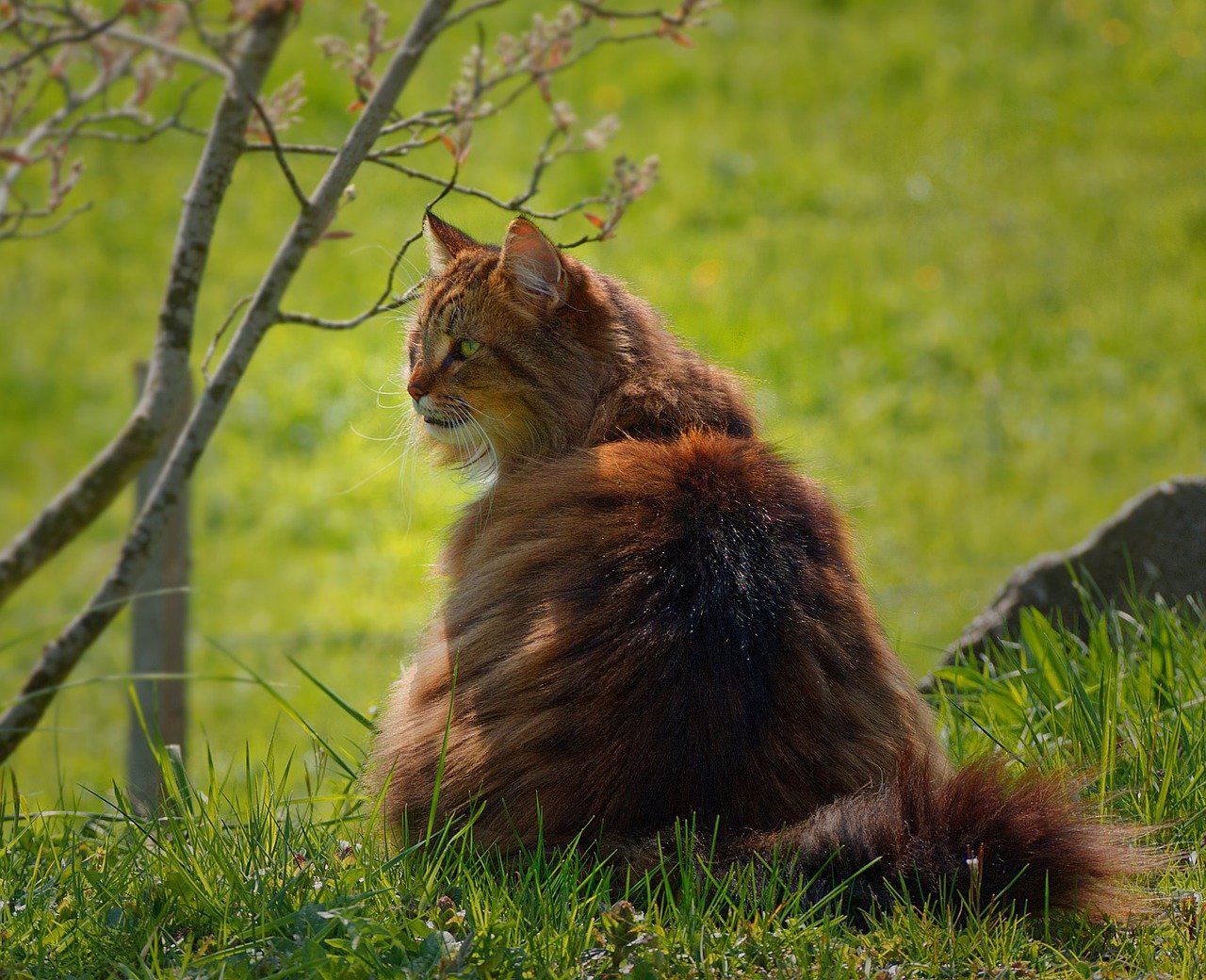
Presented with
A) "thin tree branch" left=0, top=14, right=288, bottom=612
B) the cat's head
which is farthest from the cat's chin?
"thin tree branch" left=0, top=14, right=288, bottom=612

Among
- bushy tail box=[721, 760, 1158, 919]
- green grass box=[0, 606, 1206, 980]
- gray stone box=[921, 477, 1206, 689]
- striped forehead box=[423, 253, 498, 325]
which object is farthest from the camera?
gray stone box=[921, 477, 1206, 689]

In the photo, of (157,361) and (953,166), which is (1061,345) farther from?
(157,361)

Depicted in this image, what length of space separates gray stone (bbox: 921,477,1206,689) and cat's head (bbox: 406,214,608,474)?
5.14 ft

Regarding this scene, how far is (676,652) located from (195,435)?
4.88 feet

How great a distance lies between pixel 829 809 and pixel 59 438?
27.9 ft

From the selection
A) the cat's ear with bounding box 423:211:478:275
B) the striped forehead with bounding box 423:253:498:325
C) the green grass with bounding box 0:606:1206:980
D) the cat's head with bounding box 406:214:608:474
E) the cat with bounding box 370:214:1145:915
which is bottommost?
the green grass with bounding box 0:606:1206:980

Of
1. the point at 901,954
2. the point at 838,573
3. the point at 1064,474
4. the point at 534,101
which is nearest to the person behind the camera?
the point at 901,954

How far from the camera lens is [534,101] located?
13133 mm

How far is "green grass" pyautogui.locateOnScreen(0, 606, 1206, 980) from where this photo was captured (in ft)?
7.06

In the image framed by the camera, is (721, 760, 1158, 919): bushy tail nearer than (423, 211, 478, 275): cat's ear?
Yes

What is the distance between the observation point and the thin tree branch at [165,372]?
329cm

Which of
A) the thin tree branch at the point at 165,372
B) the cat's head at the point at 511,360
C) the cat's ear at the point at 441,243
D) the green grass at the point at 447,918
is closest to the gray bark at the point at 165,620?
the thin tree branch at the point at 165,372

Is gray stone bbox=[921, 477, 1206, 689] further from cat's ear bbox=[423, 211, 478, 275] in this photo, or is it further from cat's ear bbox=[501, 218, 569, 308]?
cat's ear bbox=[423, 211, 478, 275]

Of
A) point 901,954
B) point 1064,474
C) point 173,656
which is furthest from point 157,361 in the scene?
point 1064,474
